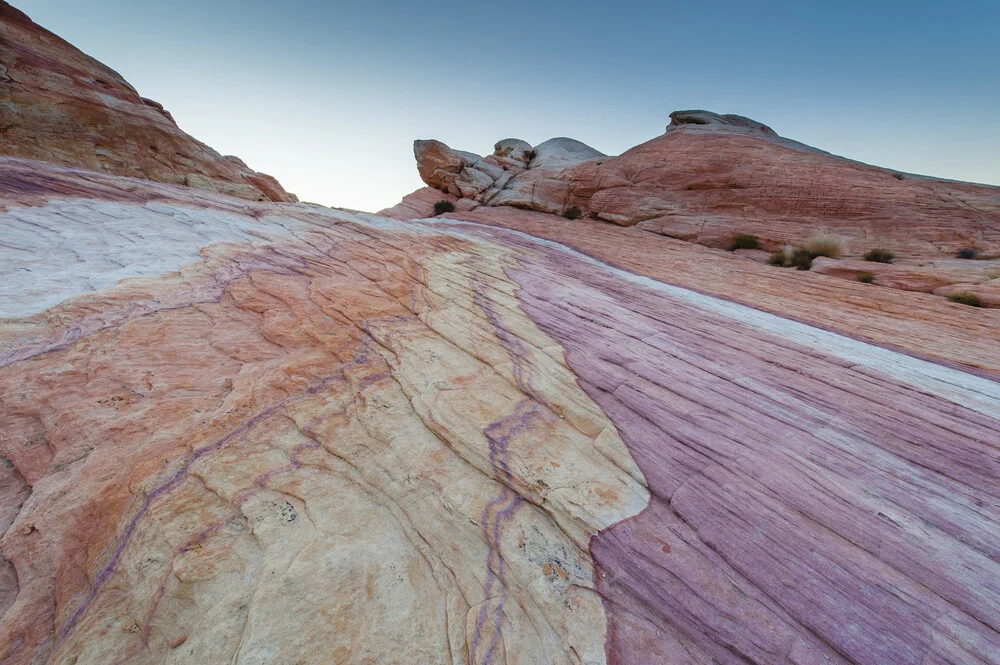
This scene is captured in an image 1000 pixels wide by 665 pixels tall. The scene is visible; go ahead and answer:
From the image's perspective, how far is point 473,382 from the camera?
527cm

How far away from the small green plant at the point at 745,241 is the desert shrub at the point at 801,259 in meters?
1.73

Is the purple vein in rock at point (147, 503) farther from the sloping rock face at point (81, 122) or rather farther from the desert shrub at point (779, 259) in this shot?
the sloping rock face at point (81, 122)

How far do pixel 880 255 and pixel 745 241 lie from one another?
15.0 ft

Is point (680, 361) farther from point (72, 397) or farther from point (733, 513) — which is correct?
point (72, 397)

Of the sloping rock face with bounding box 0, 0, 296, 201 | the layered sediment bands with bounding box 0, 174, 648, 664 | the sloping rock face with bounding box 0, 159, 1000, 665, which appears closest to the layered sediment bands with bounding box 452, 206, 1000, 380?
the sloping rock face with bounding box 0, 159, 1000, 665

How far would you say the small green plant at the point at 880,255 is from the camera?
545 inches

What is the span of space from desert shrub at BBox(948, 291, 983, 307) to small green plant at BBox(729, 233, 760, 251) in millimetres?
7150

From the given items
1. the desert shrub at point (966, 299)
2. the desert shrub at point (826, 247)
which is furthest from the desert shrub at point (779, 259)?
the desert shrub at point (966, 299)

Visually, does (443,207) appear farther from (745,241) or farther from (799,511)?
(799,511)

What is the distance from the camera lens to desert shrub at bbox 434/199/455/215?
27.7 metres

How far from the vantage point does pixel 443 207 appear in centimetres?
2770

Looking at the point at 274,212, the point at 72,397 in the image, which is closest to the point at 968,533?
the point at 72,397

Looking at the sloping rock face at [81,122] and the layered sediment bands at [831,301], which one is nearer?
the layered sediment bands at [831,301]

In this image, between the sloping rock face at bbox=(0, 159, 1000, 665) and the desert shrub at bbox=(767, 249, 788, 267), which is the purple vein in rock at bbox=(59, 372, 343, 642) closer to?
the sloping rock face at bbox=(0, 159, 1000, 665)
